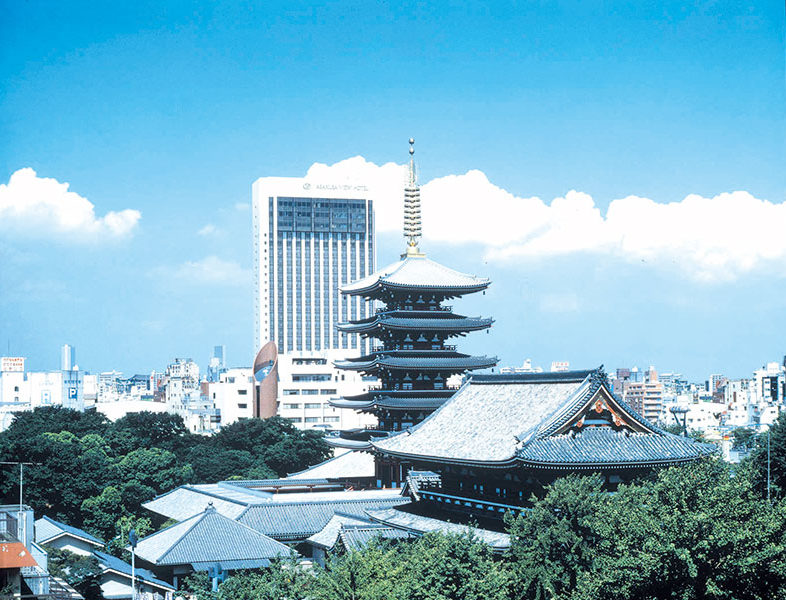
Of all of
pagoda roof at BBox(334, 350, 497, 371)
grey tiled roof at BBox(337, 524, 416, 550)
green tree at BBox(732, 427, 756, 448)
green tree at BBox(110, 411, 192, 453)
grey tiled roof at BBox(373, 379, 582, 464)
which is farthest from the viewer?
green tree at BBox(732, 427, 756, 448)

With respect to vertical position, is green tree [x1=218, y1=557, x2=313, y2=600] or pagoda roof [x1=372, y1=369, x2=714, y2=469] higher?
pagoda roof [x1=372, y1=369, x2=714, y2=469]

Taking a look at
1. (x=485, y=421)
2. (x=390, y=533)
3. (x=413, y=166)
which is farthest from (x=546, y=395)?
(x=413, y=166)

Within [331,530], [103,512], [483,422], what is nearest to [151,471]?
[103,512]

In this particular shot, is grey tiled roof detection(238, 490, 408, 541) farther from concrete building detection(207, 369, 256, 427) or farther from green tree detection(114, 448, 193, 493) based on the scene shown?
concrete building detection(207, 369, 256, 427)

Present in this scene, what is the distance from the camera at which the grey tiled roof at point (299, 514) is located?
5441cm

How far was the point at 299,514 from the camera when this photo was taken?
2207 inches

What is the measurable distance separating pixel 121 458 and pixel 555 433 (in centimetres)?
4758

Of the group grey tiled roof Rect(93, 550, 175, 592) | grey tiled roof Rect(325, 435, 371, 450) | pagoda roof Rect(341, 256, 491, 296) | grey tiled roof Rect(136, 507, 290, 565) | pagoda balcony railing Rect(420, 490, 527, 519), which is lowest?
grey tiled roof Rect(93, 550, 175, 592)

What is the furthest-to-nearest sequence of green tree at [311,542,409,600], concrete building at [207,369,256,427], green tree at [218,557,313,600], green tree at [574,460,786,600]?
concrete building at [207,369,256,427] < green tree at [218,557,313,600] < green tree at [311,542,409,600] < green tree at [574,460,786,600]

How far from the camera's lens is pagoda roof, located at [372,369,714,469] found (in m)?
37.3

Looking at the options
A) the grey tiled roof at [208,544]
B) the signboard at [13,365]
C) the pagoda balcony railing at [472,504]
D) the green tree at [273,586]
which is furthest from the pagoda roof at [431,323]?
the signboard at [13,365]

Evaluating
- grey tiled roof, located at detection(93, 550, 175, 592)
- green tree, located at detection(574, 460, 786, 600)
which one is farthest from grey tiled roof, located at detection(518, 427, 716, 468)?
grey tiled roof, located at detection(93, 550, 175, 592)

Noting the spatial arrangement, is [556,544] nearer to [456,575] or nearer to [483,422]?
[456,575]

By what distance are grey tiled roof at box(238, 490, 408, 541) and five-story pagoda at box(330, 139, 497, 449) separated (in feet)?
21.9
